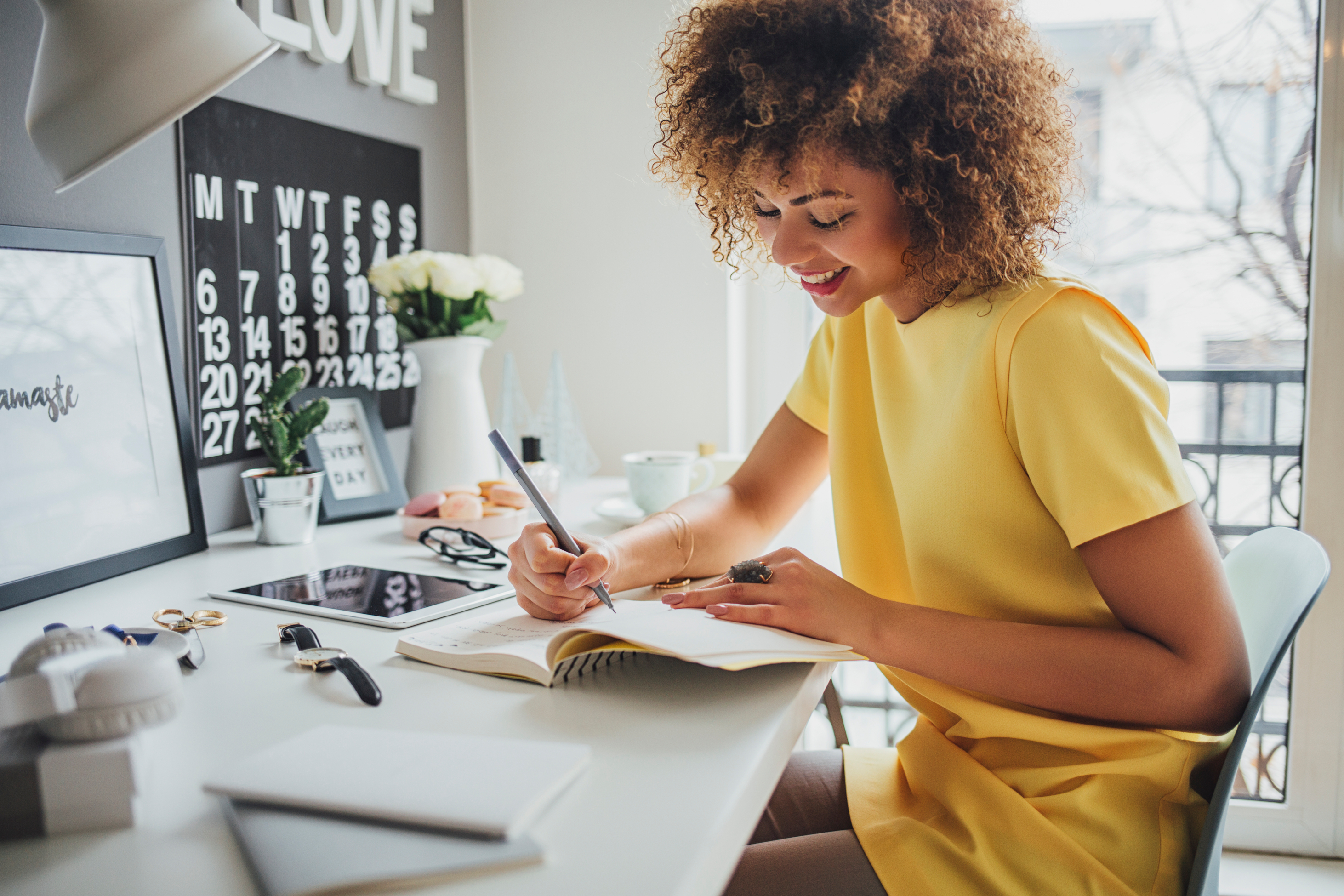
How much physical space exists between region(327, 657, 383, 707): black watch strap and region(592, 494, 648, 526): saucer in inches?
24.1

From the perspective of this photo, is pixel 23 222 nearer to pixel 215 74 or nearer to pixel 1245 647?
pixel 215 74

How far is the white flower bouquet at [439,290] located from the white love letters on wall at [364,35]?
347mm

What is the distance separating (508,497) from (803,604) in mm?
656

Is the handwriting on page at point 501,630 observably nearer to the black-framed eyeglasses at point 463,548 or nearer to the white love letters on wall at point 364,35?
the black-framed eyeglasses at point 463,548

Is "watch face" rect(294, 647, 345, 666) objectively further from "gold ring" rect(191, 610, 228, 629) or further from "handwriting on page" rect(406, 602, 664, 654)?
"gold ring" rect(191, 610, 228, 629)

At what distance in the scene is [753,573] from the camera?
82 cm

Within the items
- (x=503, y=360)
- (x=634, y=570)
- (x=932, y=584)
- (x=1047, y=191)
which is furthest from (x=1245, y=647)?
(x=503, y=360)

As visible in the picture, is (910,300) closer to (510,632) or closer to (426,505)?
(510,632)

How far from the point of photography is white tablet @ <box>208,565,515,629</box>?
3.02 ft

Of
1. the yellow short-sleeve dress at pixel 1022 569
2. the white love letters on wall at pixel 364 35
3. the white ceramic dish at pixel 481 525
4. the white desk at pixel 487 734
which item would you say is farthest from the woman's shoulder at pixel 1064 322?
the white love letters on wall at pixel 364 35

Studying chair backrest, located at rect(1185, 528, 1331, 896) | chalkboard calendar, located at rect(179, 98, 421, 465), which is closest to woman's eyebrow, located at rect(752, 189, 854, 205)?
chair backrest, located at rect(1185, 528, 1331, 896)

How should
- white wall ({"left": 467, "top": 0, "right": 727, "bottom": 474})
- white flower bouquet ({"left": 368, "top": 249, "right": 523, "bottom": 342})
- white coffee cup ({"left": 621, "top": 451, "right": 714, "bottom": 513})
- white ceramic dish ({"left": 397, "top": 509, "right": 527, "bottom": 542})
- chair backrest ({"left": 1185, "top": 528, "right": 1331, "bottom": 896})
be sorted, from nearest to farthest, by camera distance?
chair backrest ({"left": 1185, "top": 528, "right": 1331, "bottom": 896}), white ceramic dish ({"left": 397, "top": 509, "right": 527, "bottom": 542}), white coffee cup ({"left": 621, "top": 451, "right": 714, "bottom": 513}), white flower bouquet ({"left": 368, "top": 249, "right": 523, "bottom": 342}), white wall ({"left": 467, "top": 0, "right": 727, "bottom": 474})

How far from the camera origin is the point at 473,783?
1.70 ft

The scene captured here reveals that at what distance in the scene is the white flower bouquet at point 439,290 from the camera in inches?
58.9
